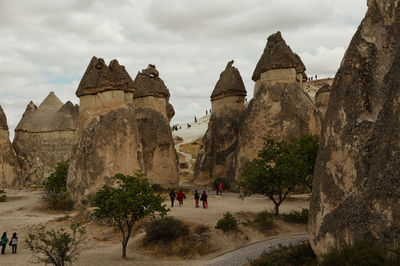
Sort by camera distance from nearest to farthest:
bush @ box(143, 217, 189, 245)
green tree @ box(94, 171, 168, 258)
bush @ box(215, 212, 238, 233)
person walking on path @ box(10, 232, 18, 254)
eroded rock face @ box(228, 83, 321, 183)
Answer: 1. green tree @ box(94, 171, 168, 258)
2. person walking on path @ box(10, 232, 18, 254)
3. bush @ box(143, 217, 189, 245)
4. bush @ box(215, 212, 238, 233)
5. eroded rock face @ box(228, 83, 321, 183)

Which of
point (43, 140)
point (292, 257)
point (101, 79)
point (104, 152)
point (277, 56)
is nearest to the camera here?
point (292, 257)

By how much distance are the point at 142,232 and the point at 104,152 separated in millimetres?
5698

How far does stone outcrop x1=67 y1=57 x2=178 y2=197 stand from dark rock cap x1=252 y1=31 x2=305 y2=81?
8094 millimetres

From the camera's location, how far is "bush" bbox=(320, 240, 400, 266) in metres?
6.45

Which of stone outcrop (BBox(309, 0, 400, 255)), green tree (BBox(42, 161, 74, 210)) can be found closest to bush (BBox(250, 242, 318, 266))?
stone outcrop (BBox(309, 0, 400, 255))

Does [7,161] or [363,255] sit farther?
[7,161]

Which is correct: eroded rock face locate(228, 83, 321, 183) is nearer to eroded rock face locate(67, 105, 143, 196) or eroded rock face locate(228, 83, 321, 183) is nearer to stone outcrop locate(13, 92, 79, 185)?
eroded rock face locate(67, 105, 143, 196)

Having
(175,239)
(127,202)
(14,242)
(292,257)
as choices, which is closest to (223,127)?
(175,239)

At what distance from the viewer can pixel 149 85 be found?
86.3 feet

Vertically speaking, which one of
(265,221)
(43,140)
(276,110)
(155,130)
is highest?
(276,110)

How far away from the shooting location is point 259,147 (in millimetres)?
24047

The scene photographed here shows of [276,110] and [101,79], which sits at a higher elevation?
[101,79]

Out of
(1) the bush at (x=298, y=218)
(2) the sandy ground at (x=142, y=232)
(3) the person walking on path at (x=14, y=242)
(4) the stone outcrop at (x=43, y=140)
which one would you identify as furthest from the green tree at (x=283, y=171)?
(4) the stone outcrop at (x=43, y=140)

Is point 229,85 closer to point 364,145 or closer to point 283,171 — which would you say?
point 283,171
